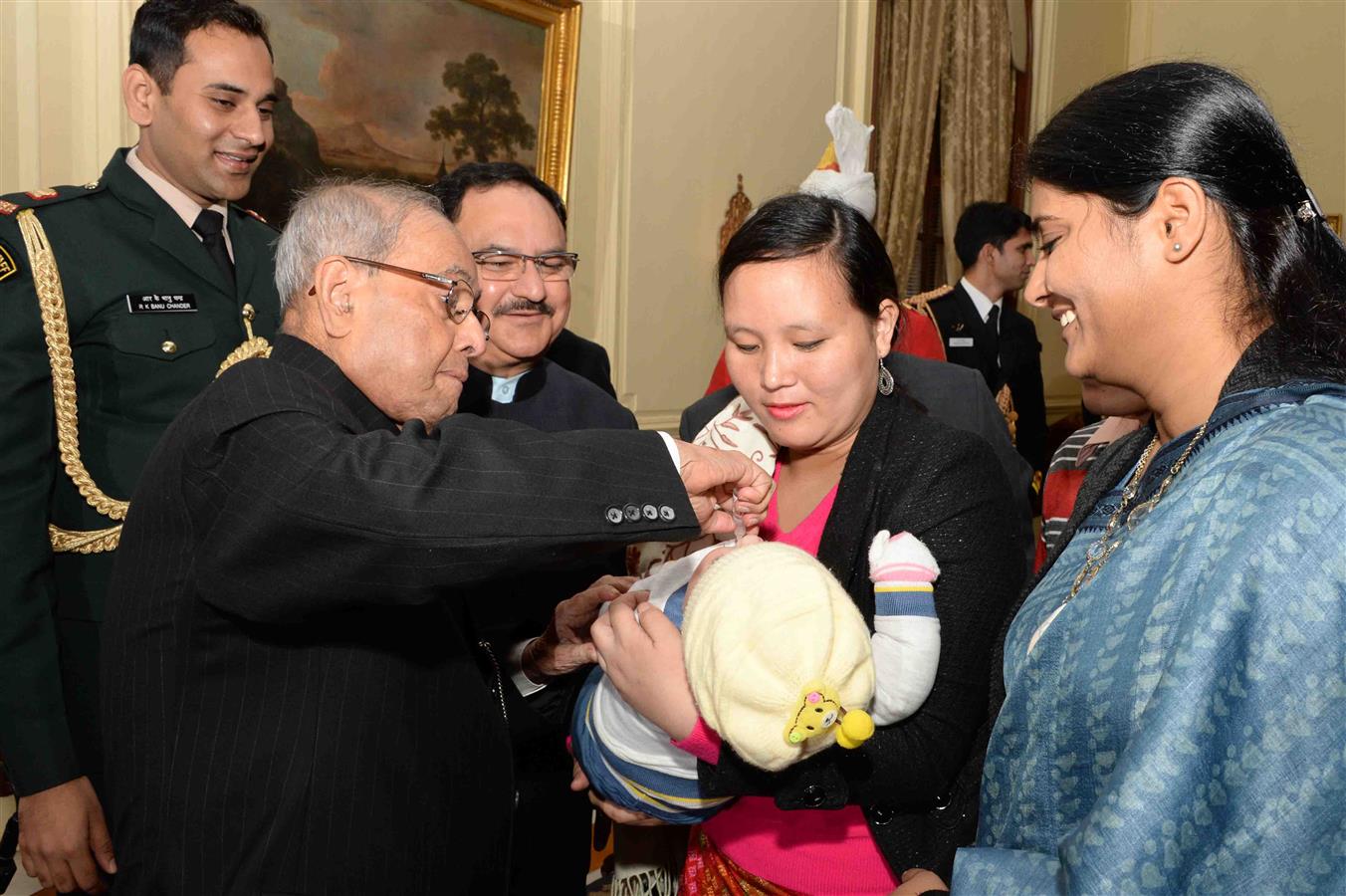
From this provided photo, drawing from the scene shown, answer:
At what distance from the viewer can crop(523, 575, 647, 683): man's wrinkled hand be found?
1813 millimetres

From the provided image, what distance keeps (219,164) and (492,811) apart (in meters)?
1.70

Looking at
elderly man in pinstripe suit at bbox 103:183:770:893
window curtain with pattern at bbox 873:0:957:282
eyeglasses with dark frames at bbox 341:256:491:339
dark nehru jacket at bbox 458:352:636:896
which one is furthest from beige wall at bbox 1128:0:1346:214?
elderly man in pinstripe suit at bbox 103:183:770:893

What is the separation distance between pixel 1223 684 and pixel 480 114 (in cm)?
396

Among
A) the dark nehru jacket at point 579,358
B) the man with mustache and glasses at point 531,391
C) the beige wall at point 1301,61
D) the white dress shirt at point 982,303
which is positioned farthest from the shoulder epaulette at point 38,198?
the beige wall at point 1301,61

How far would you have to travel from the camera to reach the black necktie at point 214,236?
2.52m

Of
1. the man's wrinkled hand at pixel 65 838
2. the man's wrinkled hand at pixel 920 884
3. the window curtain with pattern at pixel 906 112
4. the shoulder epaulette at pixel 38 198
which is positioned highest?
the window curtain with pattern at pixel 906 112

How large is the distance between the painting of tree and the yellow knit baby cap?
133 inches

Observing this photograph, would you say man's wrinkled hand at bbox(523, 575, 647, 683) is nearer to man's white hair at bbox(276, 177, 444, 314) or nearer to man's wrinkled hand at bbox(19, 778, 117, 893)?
man's white hair at bbox(276, 177, 444, 314)

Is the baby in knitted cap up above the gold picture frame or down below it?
below

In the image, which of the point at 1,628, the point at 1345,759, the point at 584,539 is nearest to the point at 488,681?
the point at 584,539

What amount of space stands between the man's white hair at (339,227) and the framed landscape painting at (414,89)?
224 cm

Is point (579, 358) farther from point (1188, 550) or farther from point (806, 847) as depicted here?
point (1188, 550)

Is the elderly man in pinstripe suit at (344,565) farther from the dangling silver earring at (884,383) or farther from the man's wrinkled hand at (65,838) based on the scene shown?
the man's wrinkled hand at (65,838)

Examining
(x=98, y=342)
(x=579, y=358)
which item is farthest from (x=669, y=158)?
(x=98, y=342)
